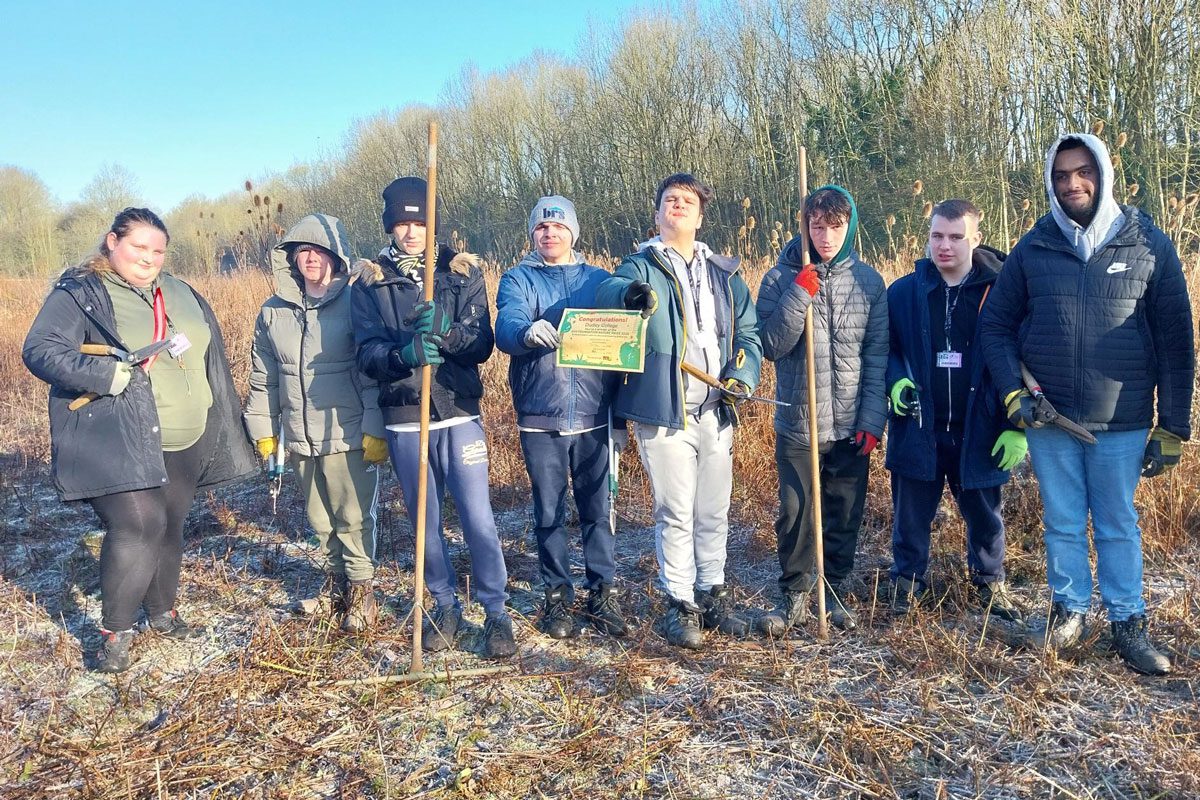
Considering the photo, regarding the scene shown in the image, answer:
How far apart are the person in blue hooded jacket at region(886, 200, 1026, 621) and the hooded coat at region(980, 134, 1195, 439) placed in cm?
29

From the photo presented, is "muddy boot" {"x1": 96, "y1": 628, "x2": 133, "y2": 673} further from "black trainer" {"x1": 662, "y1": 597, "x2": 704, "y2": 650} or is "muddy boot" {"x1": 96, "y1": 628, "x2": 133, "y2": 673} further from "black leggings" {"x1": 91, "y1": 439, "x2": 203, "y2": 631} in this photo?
"black trainer" {"x1": 662, "y1": 597, "x2": 704, "y2": 650}

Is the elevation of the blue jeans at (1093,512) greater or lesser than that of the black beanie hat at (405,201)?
lesser

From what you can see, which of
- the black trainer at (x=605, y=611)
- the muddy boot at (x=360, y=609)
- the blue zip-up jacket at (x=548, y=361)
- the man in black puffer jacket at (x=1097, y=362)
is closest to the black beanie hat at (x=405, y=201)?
the blue zip-up jacket at (x=548, y=361)

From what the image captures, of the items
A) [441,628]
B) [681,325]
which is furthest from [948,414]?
[441,628]

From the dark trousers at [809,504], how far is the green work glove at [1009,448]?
0.53 metres

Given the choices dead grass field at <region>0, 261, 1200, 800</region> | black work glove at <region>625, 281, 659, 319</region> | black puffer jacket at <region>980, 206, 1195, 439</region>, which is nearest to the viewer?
dead grass field at <region>0, 261, 1200, 800</region>

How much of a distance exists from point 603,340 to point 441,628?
1.49 meters

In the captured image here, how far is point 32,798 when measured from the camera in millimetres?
2312

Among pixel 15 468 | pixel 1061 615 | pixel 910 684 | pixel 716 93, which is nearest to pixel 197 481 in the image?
pixel 910 684

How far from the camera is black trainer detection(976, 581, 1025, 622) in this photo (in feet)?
10.9

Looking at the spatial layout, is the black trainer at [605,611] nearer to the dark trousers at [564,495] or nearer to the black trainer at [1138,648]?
the dark trousers at [564,495]

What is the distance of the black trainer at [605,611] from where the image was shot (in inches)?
131

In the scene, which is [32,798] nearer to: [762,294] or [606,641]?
[606,641]

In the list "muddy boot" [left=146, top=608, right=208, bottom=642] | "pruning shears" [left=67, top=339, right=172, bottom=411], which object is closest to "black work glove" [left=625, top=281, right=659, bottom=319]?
"pruning shears" [left=67, top=339, right=172, bottom=411]
